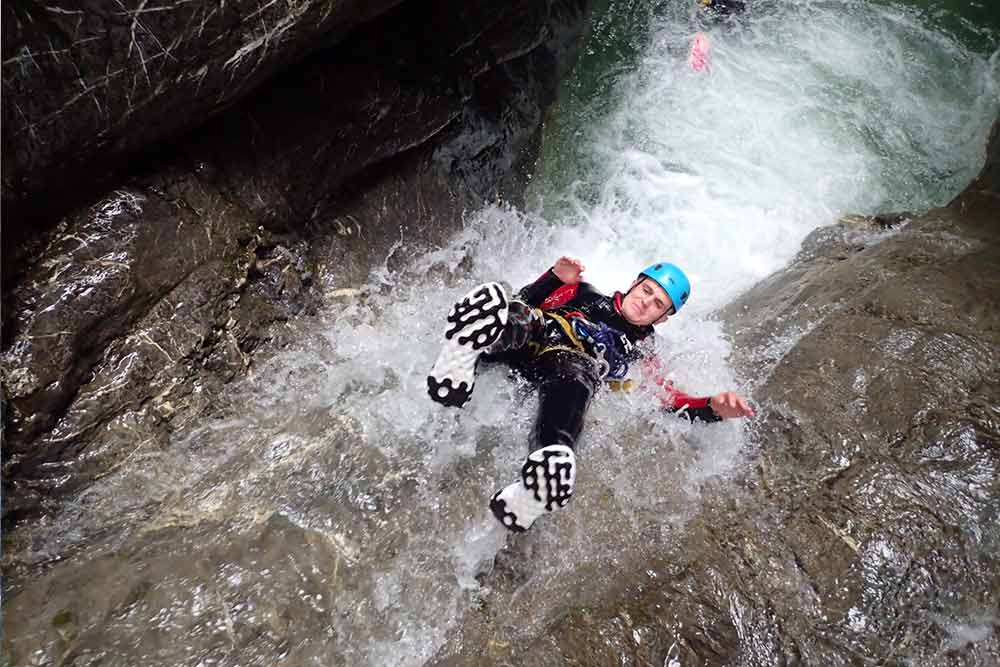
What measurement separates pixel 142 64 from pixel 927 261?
205 inches

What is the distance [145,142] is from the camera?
3537 millimetres

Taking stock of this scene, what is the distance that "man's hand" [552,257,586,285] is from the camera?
4129mm

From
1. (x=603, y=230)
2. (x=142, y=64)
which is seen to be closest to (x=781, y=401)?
(x=603, y=230)

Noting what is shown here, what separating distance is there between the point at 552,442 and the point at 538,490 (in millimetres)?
304

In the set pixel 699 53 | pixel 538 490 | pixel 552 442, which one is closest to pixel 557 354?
pixel 552 442

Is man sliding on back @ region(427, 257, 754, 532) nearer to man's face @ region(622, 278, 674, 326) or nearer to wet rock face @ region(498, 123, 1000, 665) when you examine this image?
man's face @ region(622, 278, 674, 326)

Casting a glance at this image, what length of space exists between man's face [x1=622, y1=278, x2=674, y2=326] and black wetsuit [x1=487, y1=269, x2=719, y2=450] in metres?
0.07

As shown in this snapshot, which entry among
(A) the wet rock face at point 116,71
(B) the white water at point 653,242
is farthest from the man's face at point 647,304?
(A) the wet rock face at point 116,71

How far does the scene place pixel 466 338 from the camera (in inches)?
126

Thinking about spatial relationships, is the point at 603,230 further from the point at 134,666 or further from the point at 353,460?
the point at 134,666

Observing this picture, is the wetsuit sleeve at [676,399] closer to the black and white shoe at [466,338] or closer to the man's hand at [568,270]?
the man's hand at [568,270]

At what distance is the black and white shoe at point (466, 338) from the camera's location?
319 centimetres

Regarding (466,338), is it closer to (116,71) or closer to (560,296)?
(560,296)

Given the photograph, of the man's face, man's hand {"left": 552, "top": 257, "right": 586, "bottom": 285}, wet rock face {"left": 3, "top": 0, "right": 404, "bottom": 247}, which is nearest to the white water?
Answer: the man's face
